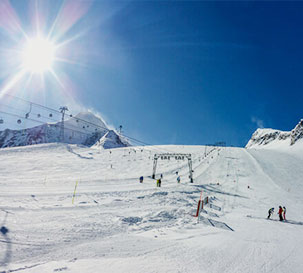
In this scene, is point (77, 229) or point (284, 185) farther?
point (284, 185)

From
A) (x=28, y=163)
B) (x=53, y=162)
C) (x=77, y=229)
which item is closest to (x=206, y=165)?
(x=53, y=162)

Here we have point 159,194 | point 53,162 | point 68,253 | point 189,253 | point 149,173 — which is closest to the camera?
point 68,253

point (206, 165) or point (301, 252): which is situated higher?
point (206, 165)

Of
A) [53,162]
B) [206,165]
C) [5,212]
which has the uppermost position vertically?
[206,165]

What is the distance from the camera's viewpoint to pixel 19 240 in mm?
6031

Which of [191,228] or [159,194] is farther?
[159,194]

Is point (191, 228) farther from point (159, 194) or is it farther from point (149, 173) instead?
point (149, 173)

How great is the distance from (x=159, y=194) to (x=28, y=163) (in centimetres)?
3740

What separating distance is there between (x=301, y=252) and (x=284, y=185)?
36281 mm

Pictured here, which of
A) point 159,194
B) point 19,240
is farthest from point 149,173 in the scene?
point 19,240

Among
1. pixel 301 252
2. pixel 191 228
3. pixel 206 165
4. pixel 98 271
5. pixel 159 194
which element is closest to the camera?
pixel 98 271

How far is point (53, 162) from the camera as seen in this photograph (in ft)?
147

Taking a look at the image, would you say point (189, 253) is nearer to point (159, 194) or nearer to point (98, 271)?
point (98, 271)

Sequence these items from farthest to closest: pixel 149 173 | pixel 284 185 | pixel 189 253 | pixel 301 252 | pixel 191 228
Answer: pixel 149 173, pixel 284 185, pixel 191 228, pixel 301 252, pixel 189 253
